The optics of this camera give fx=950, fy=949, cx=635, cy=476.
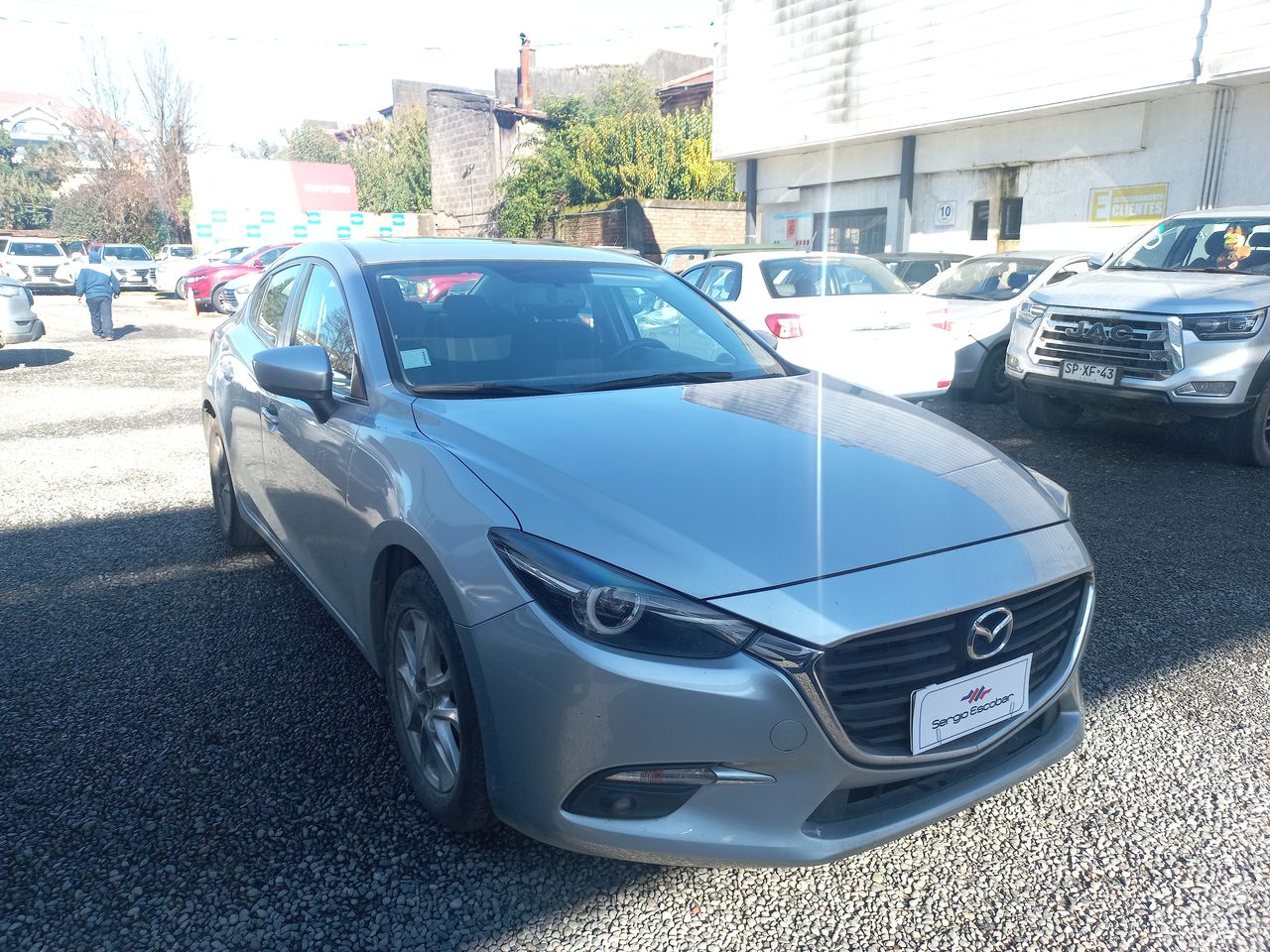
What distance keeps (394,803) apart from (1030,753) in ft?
5.75

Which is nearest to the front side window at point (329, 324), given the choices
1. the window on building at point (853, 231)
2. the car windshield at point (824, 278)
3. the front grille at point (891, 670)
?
the front grille at point (891, 670)

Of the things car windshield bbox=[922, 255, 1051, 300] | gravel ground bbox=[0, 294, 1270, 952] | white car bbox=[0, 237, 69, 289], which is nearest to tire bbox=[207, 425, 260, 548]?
gravel ground bbox=[0, 294, 1270, 952]

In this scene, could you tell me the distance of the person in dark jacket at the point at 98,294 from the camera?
1578 centimetres

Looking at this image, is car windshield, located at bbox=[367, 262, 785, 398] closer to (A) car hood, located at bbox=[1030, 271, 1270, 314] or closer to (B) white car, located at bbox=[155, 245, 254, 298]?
(A) car hood, located at bbox=[1030, 271, 1270, 314]

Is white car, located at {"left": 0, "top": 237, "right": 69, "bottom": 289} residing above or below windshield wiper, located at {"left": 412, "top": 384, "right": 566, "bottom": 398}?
below

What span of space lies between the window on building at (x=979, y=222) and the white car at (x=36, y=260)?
25.5m

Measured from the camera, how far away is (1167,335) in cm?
649

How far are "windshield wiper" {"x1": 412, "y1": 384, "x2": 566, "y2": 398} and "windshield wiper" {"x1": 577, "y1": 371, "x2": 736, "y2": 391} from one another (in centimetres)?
16

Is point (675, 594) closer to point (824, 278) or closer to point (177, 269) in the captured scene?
point (824, 278)

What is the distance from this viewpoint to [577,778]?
2090mm

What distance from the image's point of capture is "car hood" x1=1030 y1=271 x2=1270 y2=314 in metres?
6.43

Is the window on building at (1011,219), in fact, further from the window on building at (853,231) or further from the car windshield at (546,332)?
the car windshield at (546,332)

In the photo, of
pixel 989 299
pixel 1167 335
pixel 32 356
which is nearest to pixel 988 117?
pixel 989 299

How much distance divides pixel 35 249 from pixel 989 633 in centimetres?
3315
